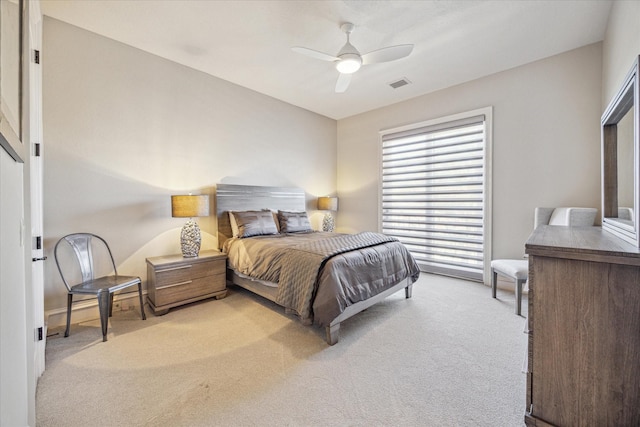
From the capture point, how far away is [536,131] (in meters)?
3.46

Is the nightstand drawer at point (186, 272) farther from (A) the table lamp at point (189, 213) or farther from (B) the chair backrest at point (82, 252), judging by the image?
(B) the chair backrest at point (82, 252)

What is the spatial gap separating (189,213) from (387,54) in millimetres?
2707

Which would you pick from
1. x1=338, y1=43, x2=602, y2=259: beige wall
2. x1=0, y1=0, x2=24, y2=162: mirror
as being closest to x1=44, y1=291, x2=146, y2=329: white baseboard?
x1=0, y1=0, x2=24, y2=162: mirror

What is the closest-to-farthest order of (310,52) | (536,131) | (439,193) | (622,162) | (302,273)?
1. (622,162)
2. (302,273)
3. (310,52)
4. (536,131)
5. (439,193)

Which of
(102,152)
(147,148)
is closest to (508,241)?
(147,148)

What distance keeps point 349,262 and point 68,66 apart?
3.41 metres

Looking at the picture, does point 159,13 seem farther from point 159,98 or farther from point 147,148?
point 147,148

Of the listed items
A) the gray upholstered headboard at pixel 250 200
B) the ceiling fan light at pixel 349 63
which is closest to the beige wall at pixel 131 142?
the gray upholstered headboard at pixel 250 200

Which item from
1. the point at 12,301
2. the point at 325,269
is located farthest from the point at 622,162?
the point at 12,301

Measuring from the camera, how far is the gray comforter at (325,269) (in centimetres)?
230

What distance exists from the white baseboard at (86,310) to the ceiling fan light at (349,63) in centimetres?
341

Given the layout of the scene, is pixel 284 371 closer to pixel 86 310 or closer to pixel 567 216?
pixel 86 310

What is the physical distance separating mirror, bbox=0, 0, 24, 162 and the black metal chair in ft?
5.69

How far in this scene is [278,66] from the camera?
3555 millimetres
